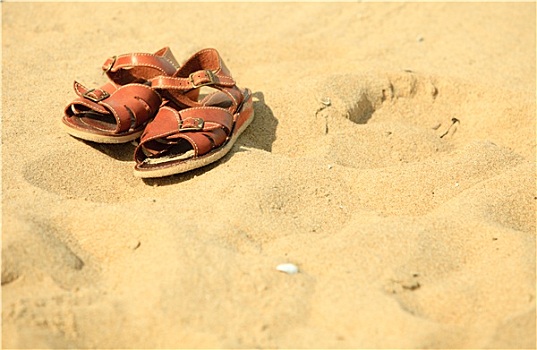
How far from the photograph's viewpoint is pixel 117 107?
2.97 meters

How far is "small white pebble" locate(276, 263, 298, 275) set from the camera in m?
2.25

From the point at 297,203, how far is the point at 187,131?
60 cm

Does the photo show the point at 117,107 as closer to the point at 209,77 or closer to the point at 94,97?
the point at 94,97

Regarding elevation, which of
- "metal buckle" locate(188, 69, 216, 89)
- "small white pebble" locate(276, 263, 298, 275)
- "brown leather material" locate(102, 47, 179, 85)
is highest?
"brown leather material" locate(102, 47, 179, 85)

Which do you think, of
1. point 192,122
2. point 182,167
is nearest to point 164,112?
point 192,122

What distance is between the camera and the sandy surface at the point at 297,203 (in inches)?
81.9

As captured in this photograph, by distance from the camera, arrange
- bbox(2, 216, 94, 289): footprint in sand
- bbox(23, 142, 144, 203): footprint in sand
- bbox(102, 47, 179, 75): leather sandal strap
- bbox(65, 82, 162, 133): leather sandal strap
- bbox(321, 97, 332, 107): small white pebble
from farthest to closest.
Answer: bbox(321, 97, 332, 107): small white pebble < bbox(102, 47, 179, 75): leather sandal strap < bbox(65, 82, 162, 133): leather sandal strap < bbox(23, 142, 144, 203): footprint in sand < bbox(2, 216, 94, 289): footprint in sand

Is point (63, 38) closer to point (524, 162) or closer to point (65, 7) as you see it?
point (65, 7)

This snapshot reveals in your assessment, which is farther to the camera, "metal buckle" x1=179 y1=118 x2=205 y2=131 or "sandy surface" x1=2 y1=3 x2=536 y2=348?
"metal buckle" x1=179 y1=118 x2=205 y2=131

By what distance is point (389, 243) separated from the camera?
2.41m

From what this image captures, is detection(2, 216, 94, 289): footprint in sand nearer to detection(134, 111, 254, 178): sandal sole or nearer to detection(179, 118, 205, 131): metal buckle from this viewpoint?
detection(134, 111, 254, 178): sandal sole

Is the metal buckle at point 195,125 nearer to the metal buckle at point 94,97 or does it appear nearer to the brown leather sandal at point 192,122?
the brown leather sandal at point 192,122

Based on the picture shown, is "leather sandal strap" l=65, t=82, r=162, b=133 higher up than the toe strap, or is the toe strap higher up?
"leather sandal strap" l=65, t=82, r=162, b=133

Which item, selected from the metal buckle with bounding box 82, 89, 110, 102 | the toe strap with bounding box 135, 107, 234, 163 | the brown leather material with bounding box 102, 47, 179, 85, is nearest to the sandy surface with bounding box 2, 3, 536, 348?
the toe strap with bounding box 135, 107, 234, 163
